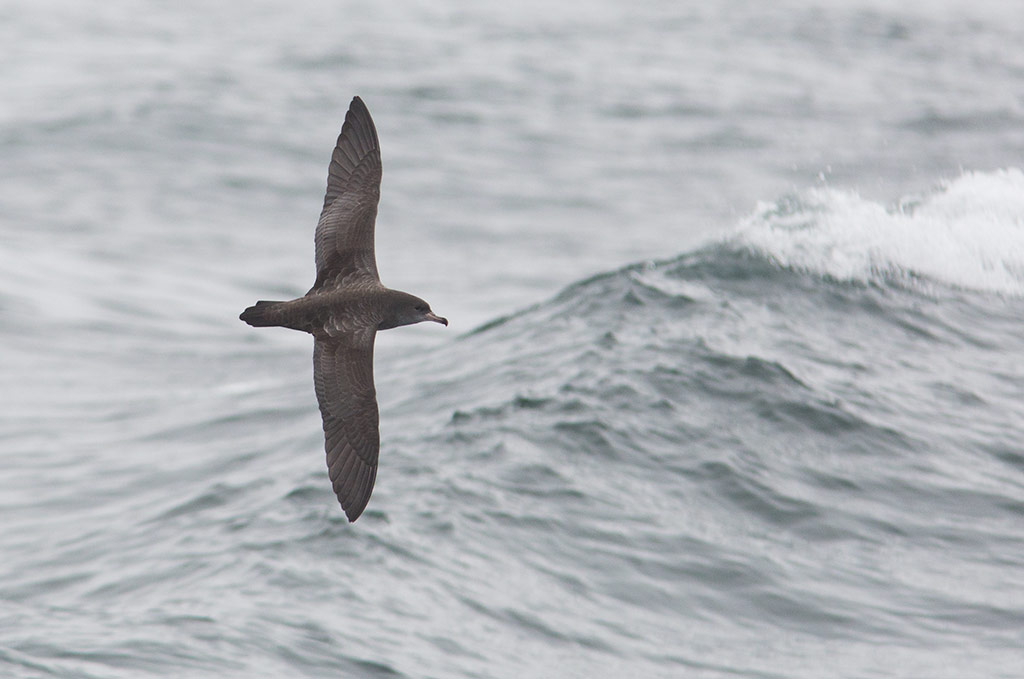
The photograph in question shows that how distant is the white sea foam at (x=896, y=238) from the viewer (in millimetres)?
13594

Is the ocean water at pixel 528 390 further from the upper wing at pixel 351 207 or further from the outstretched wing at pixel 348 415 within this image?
the upper wing at pixel 351 207

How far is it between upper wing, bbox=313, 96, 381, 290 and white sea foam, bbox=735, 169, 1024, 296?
7295mm

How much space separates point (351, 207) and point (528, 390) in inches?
192

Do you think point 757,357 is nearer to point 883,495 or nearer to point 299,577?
point 883,495

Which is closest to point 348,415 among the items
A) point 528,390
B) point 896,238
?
point 528,390

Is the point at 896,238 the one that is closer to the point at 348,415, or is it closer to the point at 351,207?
the point at 351,207

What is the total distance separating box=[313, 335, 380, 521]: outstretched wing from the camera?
6301mm

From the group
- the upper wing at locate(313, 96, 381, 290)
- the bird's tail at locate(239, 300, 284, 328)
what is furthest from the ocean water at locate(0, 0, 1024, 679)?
the bird's tail at locate(239, 300, 284, 328)

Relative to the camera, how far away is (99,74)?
82.0 feet

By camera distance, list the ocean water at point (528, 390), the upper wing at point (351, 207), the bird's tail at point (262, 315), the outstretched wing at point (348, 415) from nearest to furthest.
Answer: the bird's tail at point (262, 315) → the outstretched wing at point (348, 415) → the upper wing at point (351, 207) → the ocean water at point (528, 390)

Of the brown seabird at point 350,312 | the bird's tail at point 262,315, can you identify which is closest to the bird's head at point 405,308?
the brown seabird at point 350,312

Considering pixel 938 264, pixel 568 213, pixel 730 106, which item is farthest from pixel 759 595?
pixel 730 106

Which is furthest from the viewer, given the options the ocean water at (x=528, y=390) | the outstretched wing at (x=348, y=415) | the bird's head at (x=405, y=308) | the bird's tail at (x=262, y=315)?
the ocean water at (x=528, y=390)

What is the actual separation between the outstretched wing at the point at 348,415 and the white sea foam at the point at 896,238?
761 centimetres
